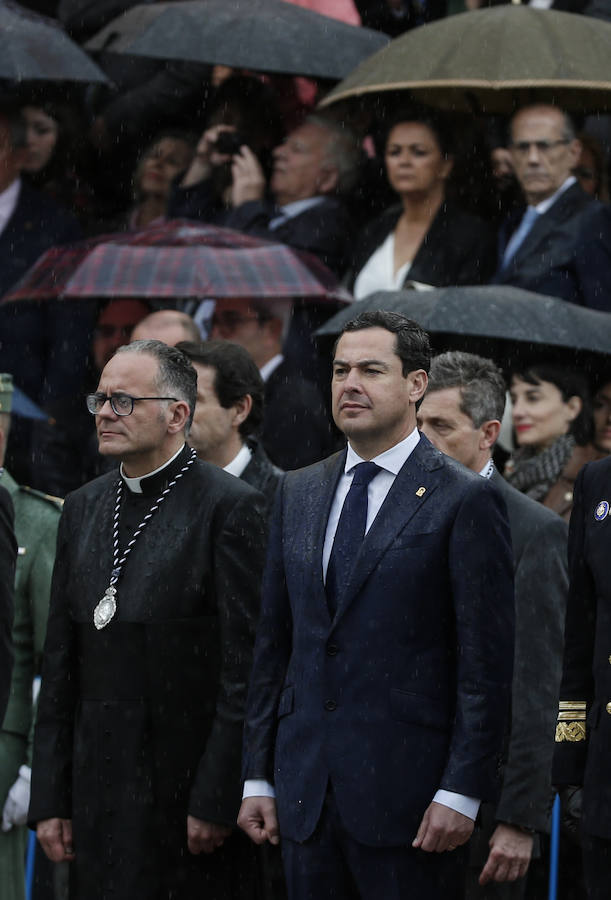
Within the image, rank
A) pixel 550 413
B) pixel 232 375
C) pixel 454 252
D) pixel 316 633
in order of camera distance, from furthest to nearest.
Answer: pixel 454 252, pixel 550 413, pixel 232 375, pixel 316 633

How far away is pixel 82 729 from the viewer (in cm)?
606

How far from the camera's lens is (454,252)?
9344mm

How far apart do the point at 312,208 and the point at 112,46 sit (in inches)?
69.7

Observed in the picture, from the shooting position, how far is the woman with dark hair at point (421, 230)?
9.34 meters

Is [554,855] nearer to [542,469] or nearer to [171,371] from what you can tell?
[542,469]

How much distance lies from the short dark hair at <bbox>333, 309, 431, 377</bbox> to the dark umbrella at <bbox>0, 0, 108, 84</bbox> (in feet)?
14.4

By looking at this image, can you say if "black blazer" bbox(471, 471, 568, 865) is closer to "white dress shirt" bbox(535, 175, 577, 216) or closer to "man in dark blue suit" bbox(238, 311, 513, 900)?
"man in dark blue suit" bbox(238, 311, 513, 900)

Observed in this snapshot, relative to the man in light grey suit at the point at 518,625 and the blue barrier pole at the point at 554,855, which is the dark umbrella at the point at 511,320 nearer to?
the man in light grey suit at the point at 518,625

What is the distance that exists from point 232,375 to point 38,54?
3.37m

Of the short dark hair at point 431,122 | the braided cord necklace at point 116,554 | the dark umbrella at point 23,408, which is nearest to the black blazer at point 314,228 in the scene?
the short dark hair at point 431,122

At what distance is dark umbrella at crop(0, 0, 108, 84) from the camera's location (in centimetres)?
955

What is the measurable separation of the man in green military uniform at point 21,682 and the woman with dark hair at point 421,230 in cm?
280

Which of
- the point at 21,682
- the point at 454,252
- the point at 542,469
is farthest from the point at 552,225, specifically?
the point at 21,682

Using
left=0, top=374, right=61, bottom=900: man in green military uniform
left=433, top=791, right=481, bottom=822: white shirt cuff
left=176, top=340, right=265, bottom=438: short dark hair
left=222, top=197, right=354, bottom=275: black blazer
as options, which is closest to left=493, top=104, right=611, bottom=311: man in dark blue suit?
left=222, top=197, right=354, bottom=275: black blazer
